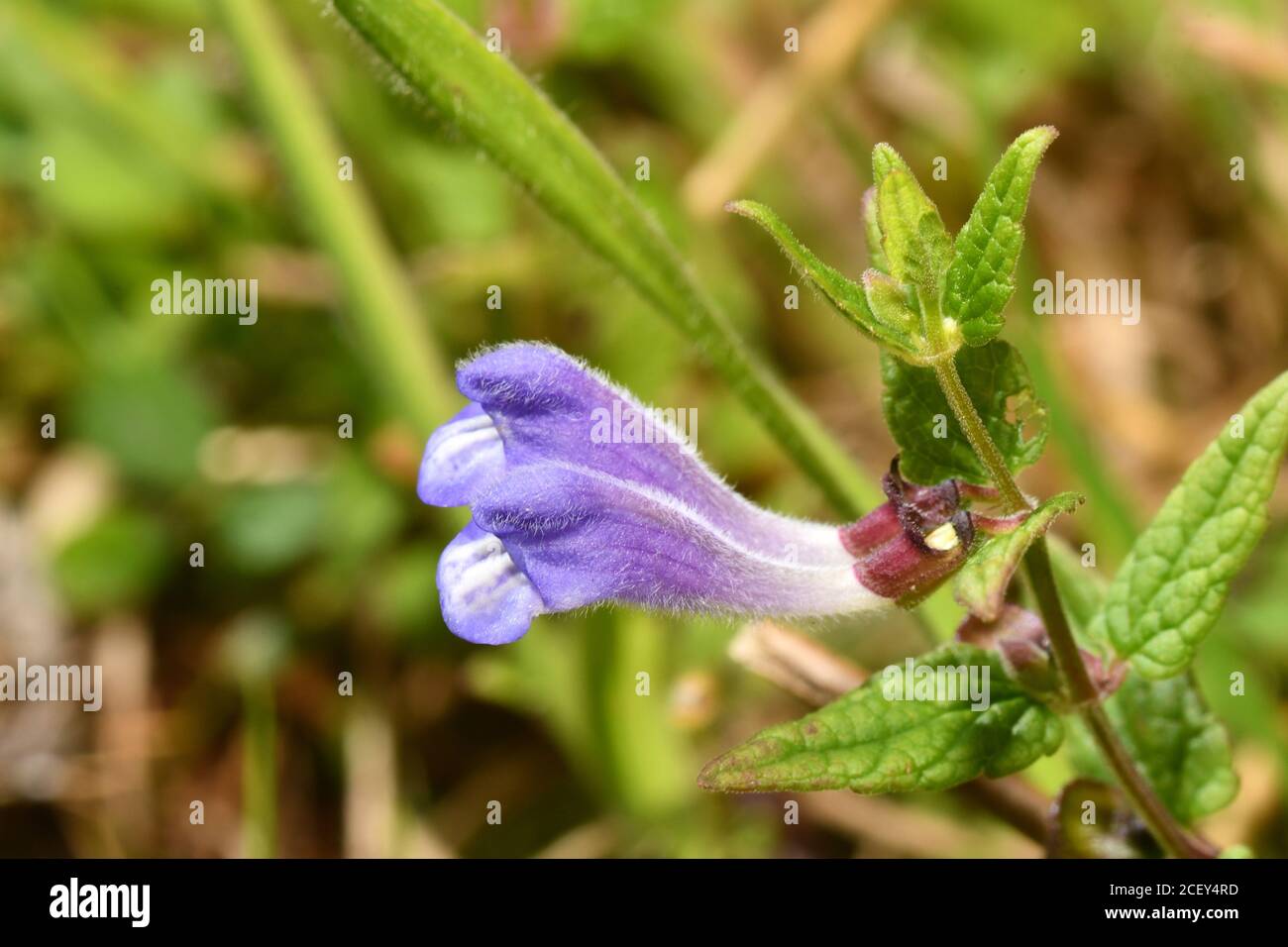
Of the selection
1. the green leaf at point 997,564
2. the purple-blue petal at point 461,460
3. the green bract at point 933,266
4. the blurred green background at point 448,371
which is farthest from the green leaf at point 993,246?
the blurred green background at point 448,371

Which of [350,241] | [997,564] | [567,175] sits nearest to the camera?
[997,564]

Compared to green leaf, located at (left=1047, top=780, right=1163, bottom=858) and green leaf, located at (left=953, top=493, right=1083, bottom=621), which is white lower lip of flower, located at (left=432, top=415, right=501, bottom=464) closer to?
green leaf, located at (left=953, top=493, right=1083, bottom=621)

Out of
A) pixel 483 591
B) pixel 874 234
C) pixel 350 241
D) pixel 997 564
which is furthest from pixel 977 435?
pixel 350 241

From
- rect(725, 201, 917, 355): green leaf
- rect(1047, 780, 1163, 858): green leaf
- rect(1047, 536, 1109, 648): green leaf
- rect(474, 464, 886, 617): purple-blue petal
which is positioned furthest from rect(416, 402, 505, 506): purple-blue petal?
rect(1047, 780, 1163, 858): green leaf

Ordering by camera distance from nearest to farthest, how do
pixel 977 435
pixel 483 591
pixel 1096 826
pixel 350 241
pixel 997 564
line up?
pixel 997 564 → pixel 977 435 → pixel 483 591 → pixel 1096 826 → pixel 350 241

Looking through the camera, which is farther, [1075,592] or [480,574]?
[1075,592]

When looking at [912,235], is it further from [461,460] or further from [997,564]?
[461,460]

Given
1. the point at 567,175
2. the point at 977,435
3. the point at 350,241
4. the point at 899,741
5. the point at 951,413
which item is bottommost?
the point at 899,741

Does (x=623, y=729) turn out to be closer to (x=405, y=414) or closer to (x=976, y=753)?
(x=405, y=414)
